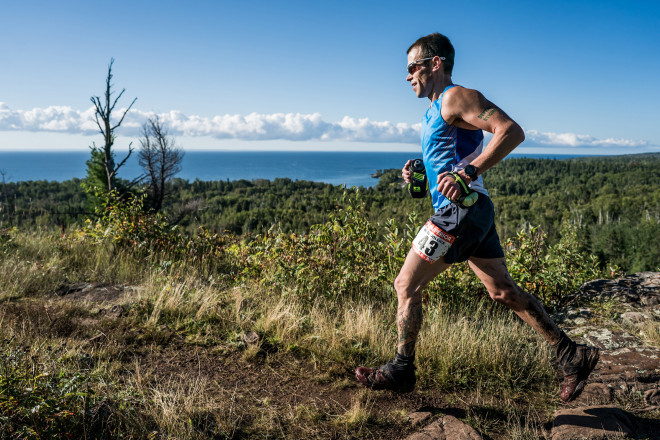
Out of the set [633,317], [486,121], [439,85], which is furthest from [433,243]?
[633,317]

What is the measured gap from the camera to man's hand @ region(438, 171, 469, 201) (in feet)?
7.57

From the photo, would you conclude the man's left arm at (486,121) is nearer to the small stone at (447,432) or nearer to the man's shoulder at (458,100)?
the man's shoulder at (458,100)

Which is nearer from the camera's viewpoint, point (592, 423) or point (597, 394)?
point (592, 423)

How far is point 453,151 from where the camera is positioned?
251cm

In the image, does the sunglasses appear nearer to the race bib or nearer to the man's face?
the man's face

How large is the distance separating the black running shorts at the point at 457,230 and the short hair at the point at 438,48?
0.88m

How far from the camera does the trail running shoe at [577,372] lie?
8.52 feet

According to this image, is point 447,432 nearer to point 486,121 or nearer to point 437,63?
point 486,121

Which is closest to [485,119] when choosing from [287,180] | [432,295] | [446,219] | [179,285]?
[446,219]

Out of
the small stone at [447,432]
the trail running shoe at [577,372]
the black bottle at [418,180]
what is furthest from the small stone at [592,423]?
the black bottle at [418,180]

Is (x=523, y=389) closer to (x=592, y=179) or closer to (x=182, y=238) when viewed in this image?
(x=182, y=238)

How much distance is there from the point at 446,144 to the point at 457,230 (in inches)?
21.5

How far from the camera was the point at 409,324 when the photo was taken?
2.70 meters

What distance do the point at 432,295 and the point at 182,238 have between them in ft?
13.3
